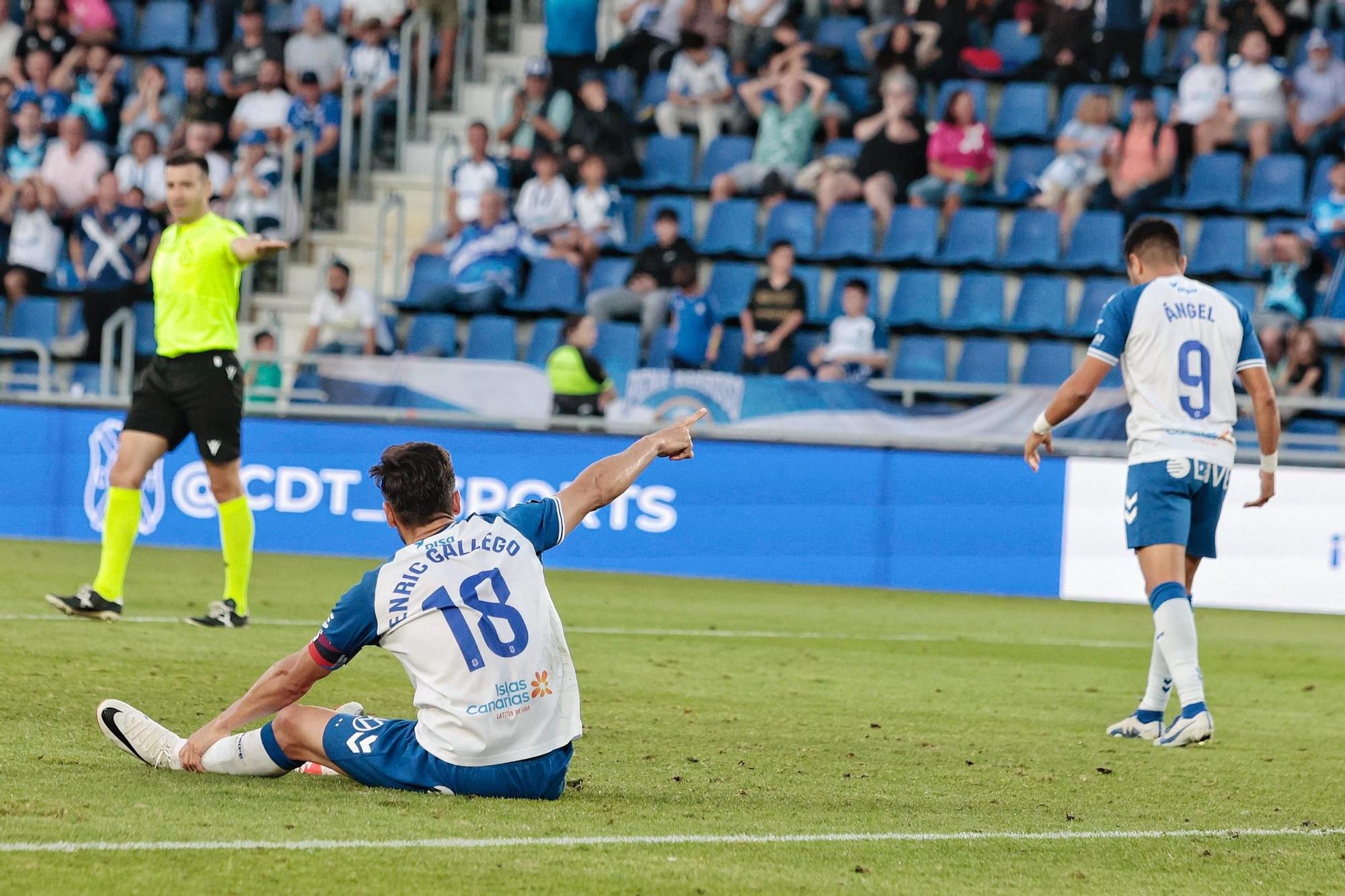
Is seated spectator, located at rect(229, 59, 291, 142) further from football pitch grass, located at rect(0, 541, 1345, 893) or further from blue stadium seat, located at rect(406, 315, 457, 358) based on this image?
football pitch grass, located at rect(0, 541, 1345, 893)

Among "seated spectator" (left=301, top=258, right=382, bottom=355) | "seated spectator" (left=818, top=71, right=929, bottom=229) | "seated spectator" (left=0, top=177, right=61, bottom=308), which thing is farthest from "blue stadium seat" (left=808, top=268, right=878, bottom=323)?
"seated spectator" (left=0, top=177, right=61, bottom=308)

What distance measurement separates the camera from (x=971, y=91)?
1872 cm

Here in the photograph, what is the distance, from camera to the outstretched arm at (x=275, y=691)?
17.7 ft

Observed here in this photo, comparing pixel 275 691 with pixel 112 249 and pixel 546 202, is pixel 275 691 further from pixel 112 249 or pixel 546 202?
pixel 112 249

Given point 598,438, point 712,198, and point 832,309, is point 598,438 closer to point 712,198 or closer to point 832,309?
point 832,309

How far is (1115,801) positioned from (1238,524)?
336 inches

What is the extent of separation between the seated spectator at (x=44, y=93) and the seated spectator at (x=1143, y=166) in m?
11.4

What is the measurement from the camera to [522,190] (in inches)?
741

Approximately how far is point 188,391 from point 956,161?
10.2m

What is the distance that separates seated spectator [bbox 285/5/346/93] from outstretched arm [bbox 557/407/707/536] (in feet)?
53.3

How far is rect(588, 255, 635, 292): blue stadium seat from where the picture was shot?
18.0 m

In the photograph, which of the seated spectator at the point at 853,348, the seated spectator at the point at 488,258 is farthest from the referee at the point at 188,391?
the seated spectator at the point at 488,258

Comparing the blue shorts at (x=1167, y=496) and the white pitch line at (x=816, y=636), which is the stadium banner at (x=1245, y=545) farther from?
the blue shorts at (x=1167, y=496)

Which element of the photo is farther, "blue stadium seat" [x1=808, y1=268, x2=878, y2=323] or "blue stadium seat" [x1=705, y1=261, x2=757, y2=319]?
"blue stadium seat" [x1=705, y1=261, x2=757, y2=319]
